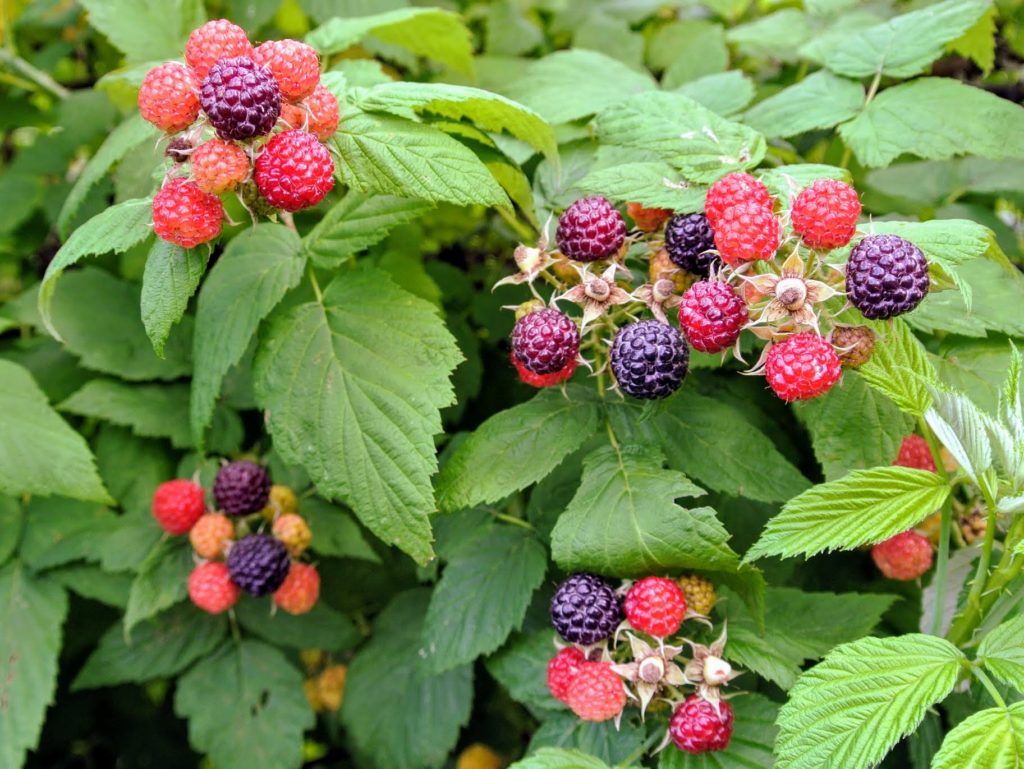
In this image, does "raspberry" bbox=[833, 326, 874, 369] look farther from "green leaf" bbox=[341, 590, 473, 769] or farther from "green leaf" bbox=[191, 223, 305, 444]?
"green leaf" bbox=[341, 590, 473, 769]

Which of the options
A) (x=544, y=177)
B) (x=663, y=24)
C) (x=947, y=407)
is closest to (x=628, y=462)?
(x=947, y=407)

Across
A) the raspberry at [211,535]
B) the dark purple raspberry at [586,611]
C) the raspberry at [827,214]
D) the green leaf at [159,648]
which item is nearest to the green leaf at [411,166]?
the raspberry at [827,214]

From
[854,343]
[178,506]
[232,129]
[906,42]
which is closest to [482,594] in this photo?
[178,506]

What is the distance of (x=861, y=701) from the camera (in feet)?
3.66

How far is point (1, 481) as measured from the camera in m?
1.63

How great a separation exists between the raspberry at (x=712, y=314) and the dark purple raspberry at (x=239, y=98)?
599mm

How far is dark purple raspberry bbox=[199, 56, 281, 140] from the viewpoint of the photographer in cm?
117

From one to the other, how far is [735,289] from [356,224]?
2.29ft

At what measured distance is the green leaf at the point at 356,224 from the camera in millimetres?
1584

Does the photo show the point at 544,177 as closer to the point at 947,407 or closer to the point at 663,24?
the point at 947,407

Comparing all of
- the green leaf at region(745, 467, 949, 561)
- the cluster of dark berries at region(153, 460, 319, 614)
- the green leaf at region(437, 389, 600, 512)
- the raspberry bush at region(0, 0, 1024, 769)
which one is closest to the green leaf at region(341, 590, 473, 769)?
the raspberry bush at region(0, 0, 1024, 769)

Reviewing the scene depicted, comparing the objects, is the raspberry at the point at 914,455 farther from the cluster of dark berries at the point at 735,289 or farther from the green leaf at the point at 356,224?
the green leaf at the point at 356,224

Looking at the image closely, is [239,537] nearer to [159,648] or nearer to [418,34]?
A: [159,648]

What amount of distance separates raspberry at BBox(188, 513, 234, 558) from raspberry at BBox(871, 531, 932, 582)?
1.20 metres
